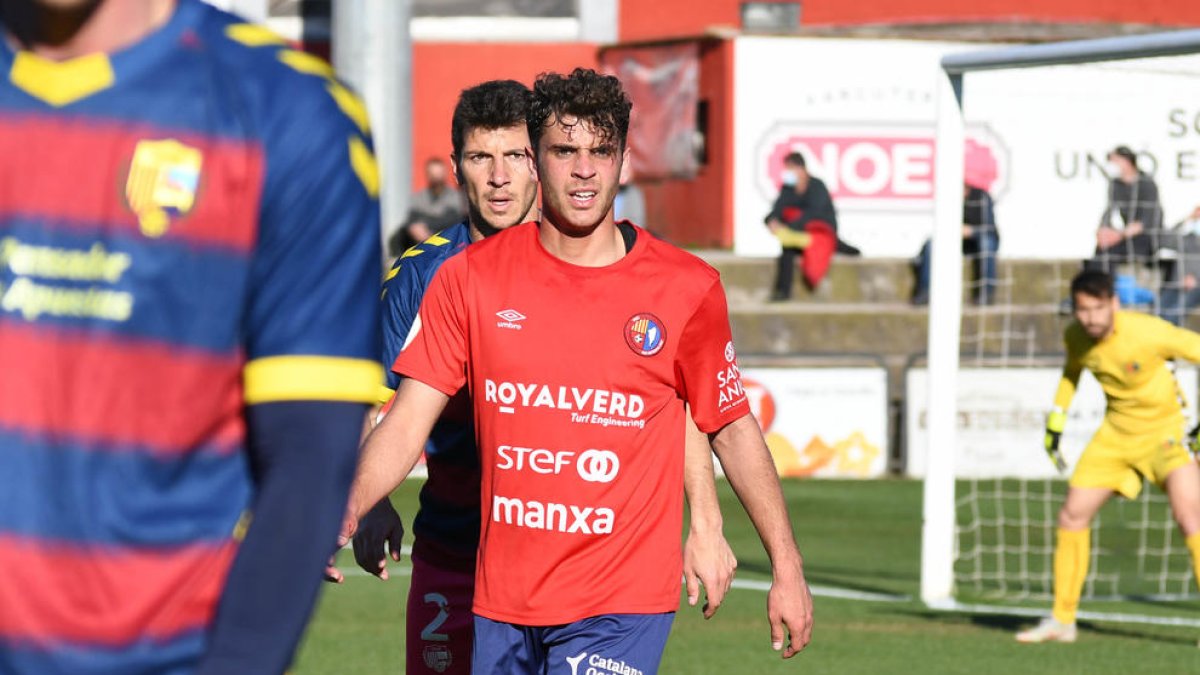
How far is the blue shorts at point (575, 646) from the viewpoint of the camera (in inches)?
205

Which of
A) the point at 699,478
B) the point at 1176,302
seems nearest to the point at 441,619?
the point at 699,478

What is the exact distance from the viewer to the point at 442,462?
6000mm

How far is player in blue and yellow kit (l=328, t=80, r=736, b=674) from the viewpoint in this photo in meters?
5.96

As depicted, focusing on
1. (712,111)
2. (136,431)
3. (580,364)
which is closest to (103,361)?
(136,431)

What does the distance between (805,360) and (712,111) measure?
321 inches

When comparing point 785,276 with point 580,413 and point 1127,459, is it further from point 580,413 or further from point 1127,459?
point 580,413

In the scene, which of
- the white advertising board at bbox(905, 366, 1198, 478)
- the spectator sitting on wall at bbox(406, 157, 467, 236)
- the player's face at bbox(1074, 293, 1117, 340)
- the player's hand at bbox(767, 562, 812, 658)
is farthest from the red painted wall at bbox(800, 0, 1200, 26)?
the player's hand at bbox(767, 562, 812, 658)

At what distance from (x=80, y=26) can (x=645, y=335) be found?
9.87 ft

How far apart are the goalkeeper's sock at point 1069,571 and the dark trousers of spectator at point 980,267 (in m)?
10.7

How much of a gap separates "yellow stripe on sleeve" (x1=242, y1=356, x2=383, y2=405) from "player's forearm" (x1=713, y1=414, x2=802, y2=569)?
107 inches

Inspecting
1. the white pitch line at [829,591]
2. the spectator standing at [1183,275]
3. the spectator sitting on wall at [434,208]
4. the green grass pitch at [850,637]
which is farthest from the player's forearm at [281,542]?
the spectator sitting on wall at [434,208]

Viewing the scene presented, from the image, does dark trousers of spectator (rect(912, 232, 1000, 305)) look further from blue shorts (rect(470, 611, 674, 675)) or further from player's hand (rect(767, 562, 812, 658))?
player's hand (rect(767, 562, 812, 658))

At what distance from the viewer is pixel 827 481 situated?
1886 centimetres

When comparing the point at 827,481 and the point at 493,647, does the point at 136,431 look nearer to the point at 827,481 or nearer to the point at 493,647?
the point at 493,647
